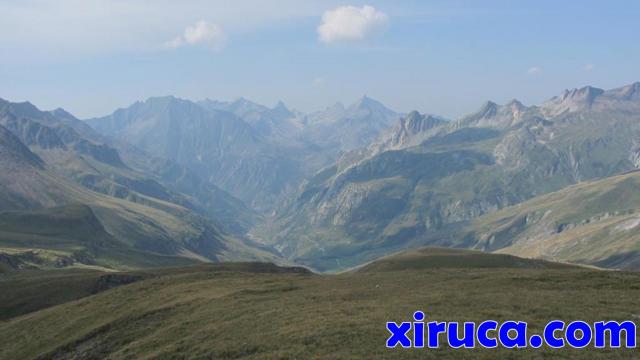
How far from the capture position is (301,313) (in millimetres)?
67000

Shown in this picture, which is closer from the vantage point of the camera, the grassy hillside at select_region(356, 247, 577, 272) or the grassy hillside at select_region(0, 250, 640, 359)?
the grassy hillside at select_region(0, 250, 640, 359)

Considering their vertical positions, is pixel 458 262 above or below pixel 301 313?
above

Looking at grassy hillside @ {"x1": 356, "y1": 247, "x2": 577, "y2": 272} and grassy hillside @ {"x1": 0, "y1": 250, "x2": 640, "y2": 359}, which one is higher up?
grassy hillside @ {"x1": 356, "y1": 247, "x2": 577, "y2": 272}

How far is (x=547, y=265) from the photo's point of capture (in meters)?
153

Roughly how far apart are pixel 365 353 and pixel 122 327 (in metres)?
41.5

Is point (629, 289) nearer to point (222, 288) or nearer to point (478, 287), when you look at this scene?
point (478, 287)

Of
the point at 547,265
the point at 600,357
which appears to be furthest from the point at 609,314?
the point at 547,265

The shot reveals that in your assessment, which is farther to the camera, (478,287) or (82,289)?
(82,289)

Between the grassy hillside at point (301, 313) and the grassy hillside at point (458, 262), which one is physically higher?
the grassy hillside at point (458, 262)

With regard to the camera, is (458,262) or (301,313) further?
(458,262)

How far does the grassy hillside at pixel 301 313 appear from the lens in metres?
55.0

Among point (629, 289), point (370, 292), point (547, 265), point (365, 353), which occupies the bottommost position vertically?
point (365, 353)

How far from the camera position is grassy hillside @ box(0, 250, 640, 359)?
5500cm

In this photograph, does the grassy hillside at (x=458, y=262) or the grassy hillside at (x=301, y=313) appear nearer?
the grassy hillside at (x=301, y=313)
